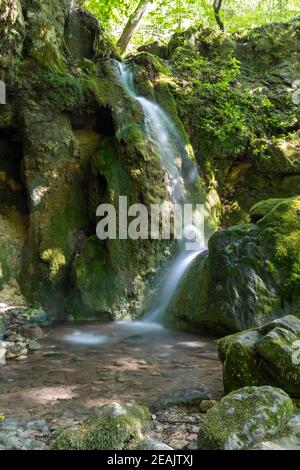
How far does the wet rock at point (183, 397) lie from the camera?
3621 millimetres

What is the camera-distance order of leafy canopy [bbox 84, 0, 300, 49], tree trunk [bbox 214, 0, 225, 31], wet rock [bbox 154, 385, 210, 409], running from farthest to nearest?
tree trunk [bbox 214, 0, 225, 31]
leafy canopy [bbox 84, 0, 300, 49]
wet rock [bbox 154, 385, 210, 409]

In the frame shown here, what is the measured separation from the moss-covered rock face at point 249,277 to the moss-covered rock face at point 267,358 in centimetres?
201

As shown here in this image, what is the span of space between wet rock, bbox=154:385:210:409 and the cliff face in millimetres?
3573

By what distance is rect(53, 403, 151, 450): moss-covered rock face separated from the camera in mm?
2609

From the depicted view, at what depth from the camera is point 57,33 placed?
905 centimetres

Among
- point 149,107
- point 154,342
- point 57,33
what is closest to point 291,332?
point 154,342

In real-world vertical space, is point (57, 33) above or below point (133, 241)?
above

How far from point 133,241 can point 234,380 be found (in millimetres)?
4460

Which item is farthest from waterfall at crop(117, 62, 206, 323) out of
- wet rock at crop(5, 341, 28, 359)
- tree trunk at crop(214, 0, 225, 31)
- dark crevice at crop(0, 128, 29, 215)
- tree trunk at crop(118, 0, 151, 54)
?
tree trunk at crop(214, 0, 225, 31)

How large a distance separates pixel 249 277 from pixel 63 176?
14.1ft

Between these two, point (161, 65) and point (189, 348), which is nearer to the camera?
point (189, 348)

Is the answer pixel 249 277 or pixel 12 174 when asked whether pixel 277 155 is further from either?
pixel 12 174

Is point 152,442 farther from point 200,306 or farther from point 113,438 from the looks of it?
point 200,306

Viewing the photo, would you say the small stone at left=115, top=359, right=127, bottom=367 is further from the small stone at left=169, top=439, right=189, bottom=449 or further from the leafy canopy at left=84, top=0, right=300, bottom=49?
the leafy canopy at left=84, top=0, right=300, bottom=49
